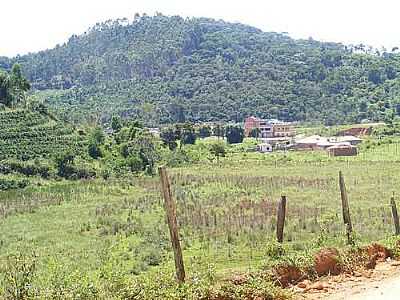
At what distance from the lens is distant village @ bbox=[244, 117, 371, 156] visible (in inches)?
1978

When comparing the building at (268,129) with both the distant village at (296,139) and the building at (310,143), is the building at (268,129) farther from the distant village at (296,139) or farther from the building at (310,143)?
the building at (310,143)

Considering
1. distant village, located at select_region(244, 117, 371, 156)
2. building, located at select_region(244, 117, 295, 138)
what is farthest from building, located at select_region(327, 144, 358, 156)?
building, located at select_region(244, 117, 295, 138)

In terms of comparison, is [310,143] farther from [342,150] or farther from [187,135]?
[187,135]

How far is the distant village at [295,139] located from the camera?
50.2m

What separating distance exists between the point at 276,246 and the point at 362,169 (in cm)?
2750

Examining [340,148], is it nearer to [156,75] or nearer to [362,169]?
[362,169]

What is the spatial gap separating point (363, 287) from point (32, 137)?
34914 millimetres

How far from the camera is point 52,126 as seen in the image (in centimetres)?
4394

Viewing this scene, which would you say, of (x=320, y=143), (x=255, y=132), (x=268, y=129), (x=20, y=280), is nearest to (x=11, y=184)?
(x=20, y=280)

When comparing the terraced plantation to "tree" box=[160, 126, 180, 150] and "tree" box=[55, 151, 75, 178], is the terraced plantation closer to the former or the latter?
"tree" box=[55, 151, 75, 178]

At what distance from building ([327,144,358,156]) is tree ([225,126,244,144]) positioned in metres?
14.0

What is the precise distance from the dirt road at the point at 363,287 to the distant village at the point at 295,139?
39.7 metres

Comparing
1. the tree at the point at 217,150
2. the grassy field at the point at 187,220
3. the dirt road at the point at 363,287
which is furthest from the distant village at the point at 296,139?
the dirt road at the point at 363,287

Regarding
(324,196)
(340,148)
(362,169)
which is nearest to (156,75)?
(340,148)
